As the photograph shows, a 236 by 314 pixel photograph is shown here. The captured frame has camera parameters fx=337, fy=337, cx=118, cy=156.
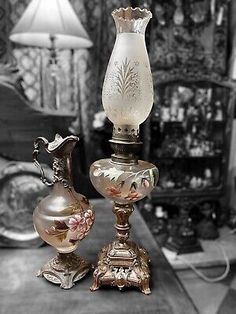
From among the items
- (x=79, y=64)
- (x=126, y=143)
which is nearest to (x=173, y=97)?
(x=79, y=64)

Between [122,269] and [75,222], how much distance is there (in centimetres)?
17

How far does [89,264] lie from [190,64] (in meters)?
1.84

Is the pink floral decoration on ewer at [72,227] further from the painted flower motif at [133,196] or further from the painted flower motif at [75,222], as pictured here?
the painted flower motif at [133,196]

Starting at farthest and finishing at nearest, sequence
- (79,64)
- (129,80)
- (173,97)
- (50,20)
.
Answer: (173,97) → (79,64) → (50,20) → (129,80)

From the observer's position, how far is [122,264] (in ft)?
2.66

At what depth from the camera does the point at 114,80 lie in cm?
72

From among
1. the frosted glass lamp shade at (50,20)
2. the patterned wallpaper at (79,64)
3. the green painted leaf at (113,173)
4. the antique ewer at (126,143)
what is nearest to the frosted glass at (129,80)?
the antique ewer at (126,143)

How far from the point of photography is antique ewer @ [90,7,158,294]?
2.33 ft

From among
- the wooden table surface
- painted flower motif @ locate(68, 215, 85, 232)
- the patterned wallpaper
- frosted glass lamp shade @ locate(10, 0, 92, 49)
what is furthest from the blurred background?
painted flower motif @ locate(68, 215, 85, 232)

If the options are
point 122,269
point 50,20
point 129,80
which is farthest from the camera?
point 50,20

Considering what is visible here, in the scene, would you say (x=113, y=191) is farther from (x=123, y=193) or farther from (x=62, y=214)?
(x=62, y=214)

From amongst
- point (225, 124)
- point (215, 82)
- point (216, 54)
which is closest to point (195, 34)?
point (216, 54)

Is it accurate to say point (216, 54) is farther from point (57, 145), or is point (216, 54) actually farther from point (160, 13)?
Result: point (57, 145)

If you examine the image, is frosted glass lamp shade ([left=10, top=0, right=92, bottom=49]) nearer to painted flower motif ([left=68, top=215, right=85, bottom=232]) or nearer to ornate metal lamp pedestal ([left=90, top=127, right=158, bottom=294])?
ornate metal lamp pedestal ([left=90, top=127, right=158, bottom=294])
